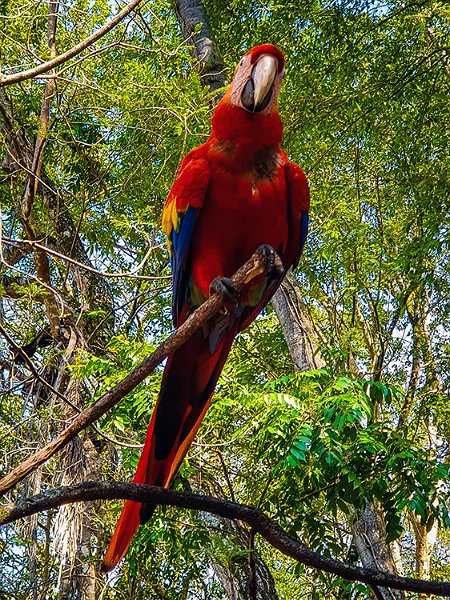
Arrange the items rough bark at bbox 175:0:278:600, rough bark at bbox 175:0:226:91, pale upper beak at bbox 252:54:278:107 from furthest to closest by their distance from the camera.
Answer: rough bark at bbox 175:0:226:91, rough bark at bbox 175:0:278:600, pale upper beak at bbox 252:54:278:107

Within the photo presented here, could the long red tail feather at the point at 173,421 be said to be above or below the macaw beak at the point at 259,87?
below

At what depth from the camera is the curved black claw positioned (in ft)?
5.67

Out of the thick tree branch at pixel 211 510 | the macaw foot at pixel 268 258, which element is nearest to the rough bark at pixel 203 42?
the macaw foot at pixel 268 258

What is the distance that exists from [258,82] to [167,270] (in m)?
2.99

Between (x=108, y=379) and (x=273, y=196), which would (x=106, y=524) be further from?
(x=273, y=196)

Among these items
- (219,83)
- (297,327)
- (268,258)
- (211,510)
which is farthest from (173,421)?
(219,83)

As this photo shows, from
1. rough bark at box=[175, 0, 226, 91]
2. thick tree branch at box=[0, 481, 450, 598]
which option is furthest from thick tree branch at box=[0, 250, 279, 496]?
rough bark at box=[175, 0, 226, 91]

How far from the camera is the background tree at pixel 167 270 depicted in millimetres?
2891

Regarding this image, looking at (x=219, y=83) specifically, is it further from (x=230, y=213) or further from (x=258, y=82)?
(x=230, y=213)

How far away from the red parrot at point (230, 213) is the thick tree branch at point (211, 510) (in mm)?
377

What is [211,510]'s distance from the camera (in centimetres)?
140

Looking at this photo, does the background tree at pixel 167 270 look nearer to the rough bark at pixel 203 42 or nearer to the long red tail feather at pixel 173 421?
the rough bark at pixel 203 42

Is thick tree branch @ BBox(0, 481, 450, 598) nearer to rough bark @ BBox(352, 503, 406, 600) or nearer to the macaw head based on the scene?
the macaw head

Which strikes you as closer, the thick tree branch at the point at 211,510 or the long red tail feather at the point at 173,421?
the thick tree branch at the point at 211,510
